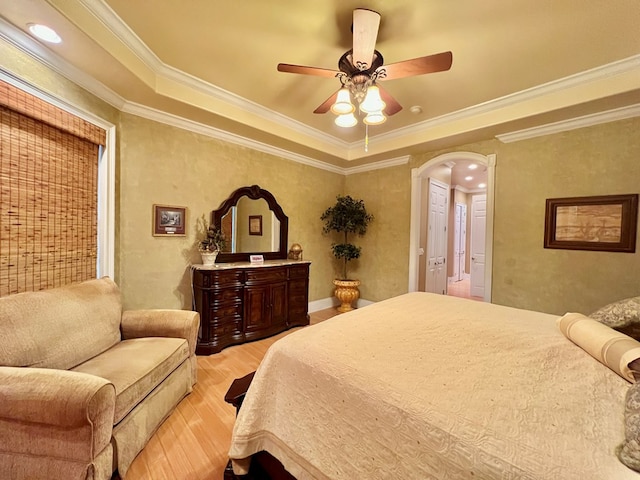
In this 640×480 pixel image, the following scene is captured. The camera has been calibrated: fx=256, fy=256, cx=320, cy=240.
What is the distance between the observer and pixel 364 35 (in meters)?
1.70

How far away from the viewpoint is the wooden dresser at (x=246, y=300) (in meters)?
2.84

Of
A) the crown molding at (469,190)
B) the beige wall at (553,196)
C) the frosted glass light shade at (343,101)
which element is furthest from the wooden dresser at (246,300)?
the crown molding at (469,190)

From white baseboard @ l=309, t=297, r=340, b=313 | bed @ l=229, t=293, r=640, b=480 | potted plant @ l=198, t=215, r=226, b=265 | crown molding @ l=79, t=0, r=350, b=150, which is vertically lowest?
white baseboard @ l=309, t=297, r=340, b=313

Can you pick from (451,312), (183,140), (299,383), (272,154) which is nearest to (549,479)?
(299,383)

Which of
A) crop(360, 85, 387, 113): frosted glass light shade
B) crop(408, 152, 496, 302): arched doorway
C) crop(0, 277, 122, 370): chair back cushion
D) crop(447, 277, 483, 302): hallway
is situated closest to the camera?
crop(0, 277, 122, 370): chair back cushion

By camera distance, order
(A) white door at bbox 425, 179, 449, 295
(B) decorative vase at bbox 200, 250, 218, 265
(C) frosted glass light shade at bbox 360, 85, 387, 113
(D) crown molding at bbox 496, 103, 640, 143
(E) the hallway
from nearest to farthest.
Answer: (C) frosted glass light shade at bbox 360, 85, 387, 113, (D) crown molding at bbox 496, 103, 640, 143, (B) decorative vase at bbox 200, 250, 218, 265, (A) white door at bbox 425, 179, 449, 295, (E) the hallway

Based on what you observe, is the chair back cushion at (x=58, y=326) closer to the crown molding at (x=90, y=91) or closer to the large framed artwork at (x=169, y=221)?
the large framed artwork at (x=169, y=221)

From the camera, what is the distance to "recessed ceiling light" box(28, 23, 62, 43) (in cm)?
165

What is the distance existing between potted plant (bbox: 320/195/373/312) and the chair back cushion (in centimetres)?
312

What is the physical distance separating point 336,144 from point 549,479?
4.15 metres

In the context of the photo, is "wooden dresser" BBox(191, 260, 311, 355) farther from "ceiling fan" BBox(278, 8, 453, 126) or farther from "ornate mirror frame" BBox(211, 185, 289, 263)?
"ceiling fan" BBox(278, 8, 453, 126)

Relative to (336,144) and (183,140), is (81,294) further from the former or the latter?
(336,144)

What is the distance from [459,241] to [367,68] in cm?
698

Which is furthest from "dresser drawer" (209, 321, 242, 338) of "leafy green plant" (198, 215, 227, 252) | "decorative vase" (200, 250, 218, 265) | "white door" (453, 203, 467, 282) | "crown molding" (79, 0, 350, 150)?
"white door" (453, 203, 467, 282)
